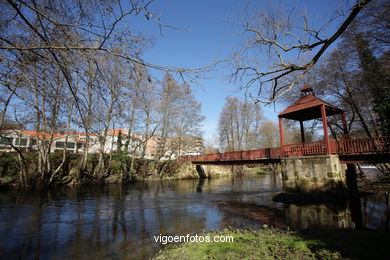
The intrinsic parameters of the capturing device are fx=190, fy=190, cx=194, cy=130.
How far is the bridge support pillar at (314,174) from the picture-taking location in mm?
10375

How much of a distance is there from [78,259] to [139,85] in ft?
14.2

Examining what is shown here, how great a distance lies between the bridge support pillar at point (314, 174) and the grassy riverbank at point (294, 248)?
684 cm

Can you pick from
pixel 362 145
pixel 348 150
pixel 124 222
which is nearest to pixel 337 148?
pixel 348 150

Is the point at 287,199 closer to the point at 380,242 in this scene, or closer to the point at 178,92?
the point at 380,242

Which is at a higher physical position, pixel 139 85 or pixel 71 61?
pixel 71 61

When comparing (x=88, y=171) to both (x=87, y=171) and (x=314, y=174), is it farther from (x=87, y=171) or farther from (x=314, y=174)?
(x=314, y=174)

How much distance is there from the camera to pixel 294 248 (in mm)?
3594

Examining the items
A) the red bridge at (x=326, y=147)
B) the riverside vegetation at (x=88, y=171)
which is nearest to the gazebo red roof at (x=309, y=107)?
the red bridge at (x=326, y=147)

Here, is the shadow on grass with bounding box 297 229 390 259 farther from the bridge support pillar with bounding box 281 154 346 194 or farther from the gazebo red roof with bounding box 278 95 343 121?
the gazebo red roof with bounding box 278 95 343 121

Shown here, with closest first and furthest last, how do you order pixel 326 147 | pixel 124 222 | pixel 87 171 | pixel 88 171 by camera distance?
pixel 124 222 < pixel 326 147 < pixel 87 171 < pixel 88 171

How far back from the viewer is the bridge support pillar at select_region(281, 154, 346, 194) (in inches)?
408

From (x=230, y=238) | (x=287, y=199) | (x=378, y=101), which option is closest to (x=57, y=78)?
(x=230, y=238)

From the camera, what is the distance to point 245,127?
3616 cm

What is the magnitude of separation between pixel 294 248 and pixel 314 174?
8.95m
